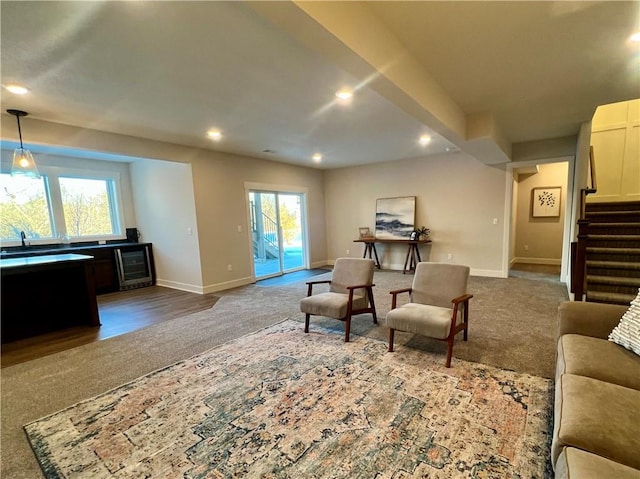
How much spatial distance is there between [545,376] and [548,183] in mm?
6538

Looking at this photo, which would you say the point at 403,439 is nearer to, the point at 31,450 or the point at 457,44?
the point at 31,450

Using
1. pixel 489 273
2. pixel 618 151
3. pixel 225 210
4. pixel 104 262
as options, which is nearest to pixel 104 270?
pixel 104 262

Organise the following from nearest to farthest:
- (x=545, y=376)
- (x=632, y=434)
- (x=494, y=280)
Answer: (x=632, y=434), (x=545, y=376), (x=494, y=280)

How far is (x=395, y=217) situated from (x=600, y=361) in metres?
5.41

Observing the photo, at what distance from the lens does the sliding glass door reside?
21.1 feet

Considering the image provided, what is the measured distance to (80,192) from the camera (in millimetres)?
5863

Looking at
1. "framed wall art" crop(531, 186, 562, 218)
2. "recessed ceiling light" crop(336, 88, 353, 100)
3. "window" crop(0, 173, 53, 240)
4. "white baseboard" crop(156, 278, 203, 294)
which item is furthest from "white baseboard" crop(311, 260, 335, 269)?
"window" crop(0, 173, 53, 240)

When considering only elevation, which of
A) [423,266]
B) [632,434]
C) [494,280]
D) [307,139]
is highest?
[307,139]

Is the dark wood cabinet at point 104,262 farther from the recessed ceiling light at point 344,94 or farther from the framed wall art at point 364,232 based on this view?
the recessed ceiling light at point 344,94

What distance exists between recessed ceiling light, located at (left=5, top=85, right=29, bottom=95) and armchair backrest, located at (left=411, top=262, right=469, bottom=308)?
4284 mm

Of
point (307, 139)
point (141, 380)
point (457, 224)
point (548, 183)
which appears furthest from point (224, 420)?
point (548, 183)

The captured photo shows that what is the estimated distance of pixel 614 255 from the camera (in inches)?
151

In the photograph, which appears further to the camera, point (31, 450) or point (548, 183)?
point (548, 183)

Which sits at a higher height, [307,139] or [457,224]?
[307,139]
